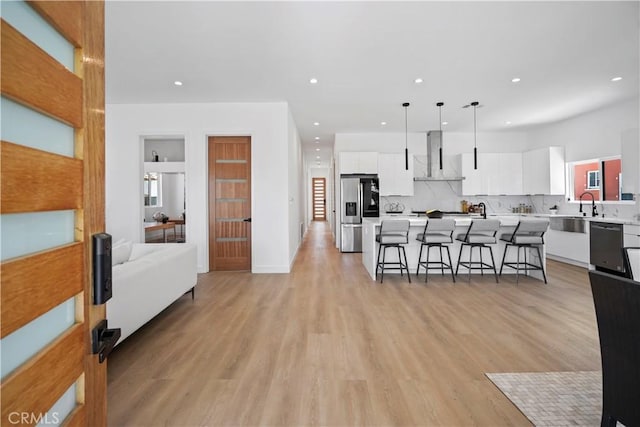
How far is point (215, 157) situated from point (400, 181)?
4.17 metres

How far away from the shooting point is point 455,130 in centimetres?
711

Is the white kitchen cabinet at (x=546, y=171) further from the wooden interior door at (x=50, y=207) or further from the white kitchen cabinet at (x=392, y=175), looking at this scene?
the wooden interior door at (x=50, y=207)

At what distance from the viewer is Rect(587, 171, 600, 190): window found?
18.7 ft

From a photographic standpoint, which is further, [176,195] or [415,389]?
[176,195]

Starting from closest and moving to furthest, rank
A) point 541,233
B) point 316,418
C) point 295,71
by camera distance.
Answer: point 316,418 → point 295,71 → point 541,233

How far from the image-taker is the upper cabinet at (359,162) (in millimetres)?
7039

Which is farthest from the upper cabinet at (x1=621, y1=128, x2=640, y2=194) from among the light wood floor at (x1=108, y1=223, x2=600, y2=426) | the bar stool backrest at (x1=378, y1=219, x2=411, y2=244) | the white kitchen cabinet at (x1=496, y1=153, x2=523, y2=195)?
the bar stool backrest at (x1=378, y1=219, x2=411, y2=244)

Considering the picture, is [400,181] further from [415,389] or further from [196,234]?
[415,389]

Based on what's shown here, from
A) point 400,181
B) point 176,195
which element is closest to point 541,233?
point 400,181

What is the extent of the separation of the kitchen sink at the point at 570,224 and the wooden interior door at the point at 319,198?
12323 mm

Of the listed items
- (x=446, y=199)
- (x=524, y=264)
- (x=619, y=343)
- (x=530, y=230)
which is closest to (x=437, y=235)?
(x=530, y=230)

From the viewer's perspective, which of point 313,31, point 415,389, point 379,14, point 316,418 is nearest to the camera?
point 316,418

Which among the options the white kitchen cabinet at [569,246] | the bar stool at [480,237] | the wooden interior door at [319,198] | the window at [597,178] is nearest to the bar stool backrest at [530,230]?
the bar stool at [480,237]

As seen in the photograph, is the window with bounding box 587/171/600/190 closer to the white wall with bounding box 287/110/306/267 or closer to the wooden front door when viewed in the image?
the white wall with bounding box 287/110/306/267
